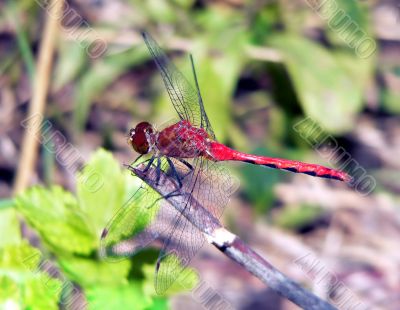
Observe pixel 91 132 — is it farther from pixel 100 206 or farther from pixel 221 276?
pixel 100 206

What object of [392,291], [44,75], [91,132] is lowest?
[392,291]

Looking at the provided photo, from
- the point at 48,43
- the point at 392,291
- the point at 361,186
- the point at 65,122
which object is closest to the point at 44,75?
the point at 48,43

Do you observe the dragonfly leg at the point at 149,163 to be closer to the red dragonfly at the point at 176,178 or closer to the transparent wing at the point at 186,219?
the red dragonfly at the point at 176,178

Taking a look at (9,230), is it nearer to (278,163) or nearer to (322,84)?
(278,163)

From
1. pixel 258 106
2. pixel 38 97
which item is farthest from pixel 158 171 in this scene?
pixel 258 106

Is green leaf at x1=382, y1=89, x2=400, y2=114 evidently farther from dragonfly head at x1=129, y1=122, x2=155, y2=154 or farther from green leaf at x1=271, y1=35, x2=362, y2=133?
dragonfly head at x1=129, y1=122, x2=155, y2=154
